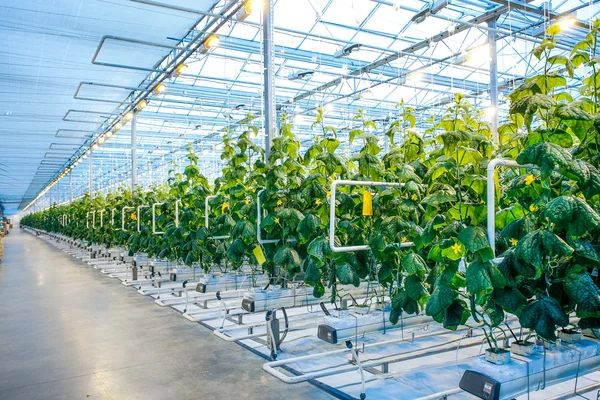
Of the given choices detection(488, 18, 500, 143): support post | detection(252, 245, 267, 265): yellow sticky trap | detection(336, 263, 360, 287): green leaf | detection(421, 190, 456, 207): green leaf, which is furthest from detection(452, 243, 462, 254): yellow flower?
detection(488, 18, 500, 143): support post

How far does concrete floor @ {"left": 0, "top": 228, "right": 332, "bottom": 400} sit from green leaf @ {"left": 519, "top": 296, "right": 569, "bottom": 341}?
4.90ft

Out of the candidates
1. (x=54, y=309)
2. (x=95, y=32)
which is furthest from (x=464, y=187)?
(x=95, y=32)

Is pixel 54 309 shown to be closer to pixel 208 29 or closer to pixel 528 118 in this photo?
pixel 208 29

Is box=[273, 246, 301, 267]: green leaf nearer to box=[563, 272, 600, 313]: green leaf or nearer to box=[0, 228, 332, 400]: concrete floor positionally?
box=[0, 228, 332, 400]: concrete floor

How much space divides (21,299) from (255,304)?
445 centimetres

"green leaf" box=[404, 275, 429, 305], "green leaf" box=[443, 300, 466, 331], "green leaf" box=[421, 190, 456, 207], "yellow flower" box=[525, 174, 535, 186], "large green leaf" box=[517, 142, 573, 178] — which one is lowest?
"green leaf" box=[443, 300, 466, 331]

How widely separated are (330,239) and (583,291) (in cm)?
142

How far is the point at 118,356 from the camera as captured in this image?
400 cm

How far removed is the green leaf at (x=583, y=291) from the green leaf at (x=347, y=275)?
5.10 feet

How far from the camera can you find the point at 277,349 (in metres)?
3.96

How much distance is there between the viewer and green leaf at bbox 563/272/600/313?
1.91 metres

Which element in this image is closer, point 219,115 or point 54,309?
point 54,309

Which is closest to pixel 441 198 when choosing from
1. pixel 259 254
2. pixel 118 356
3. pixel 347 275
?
pixel 347 275

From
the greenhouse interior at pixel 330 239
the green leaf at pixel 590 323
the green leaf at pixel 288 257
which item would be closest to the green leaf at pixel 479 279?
the greenhouse interior at pixel 330 239
